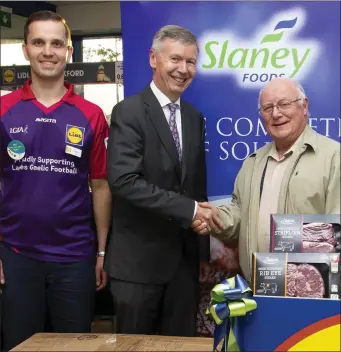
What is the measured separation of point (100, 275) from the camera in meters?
2.15

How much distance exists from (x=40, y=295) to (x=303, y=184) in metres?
1.05

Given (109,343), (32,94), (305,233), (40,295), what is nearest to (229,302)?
(305,233)

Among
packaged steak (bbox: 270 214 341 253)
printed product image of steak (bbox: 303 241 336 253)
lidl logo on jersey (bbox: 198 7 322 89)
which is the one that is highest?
lidl logo on jersey (bbox: 198 7 322 89)

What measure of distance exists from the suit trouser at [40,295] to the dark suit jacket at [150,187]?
16 cm

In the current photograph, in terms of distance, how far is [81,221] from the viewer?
80.4 inches

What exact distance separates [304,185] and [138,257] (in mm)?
637

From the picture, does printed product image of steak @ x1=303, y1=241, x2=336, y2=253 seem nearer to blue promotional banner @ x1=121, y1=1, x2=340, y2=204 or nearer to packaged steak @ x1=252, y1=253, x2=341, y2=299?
packaged steak @ x1=252, y1=253, x2=341, y2=299

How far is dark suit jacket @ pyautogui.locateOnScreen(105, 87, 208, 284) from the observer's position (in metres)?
1.80

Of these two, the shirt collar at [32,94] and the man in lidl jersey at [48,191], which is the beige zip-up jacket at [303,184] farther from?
the shirt collar at [32,94]

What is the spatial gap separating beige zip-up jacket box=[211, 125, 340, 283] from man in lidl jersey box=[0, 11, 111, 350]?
579mm

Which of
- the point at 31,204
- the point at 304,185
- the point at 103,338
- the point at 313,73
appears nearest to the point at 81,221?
the point at 31,204

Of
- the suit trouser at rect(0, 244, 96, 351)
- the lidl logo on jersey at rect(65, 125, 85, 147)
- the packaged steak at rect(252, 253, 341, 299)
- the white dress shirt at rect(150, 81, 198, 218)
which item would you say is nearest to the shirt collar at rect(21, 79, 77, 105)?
the lidl logo on jersey at rect(65, 125, 85, 147)

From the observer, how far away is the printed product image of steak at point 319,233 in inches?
61.2

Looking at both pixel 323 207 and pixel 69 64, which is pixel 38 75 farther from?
pixel 323 207
